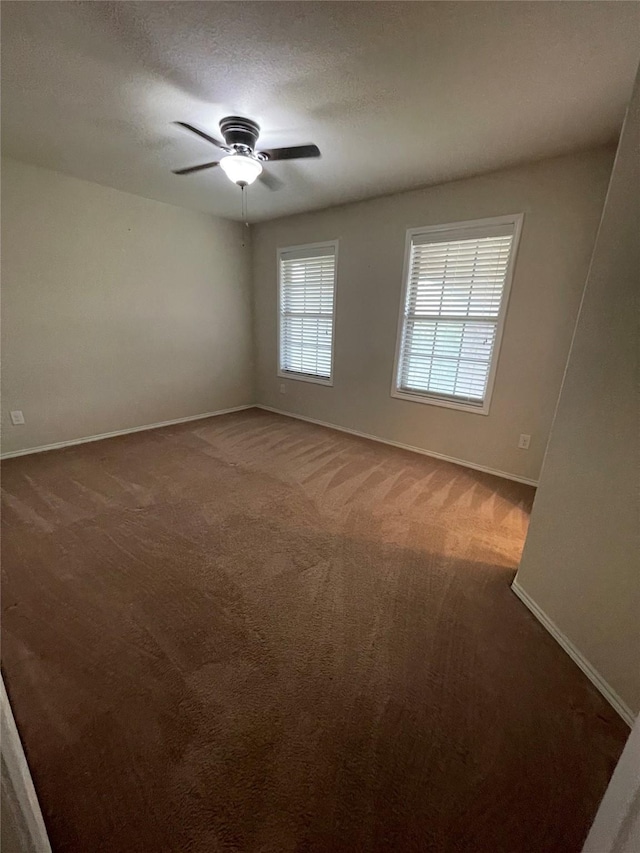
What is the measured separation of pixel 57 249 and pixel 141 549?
2.92m

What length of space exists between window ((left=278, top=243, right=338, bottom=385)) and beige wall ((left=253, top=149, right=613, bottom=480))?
130mm

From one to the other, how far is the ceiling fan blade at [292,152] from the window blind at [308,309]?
1764 millimetres

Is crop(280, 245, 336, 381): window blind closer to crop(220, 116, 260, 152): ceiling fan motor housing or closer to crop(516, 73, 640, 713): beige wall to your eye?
crop(220, 116, 260, 152): ceiling fan motor housing

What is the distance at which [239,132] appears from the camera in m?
1.99

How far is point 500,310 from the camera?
2754mm

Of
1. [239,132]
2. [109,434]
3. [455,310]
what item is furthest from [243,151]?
[109,434]

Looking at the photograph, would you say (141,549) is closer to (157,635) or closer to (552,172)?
(157,635)

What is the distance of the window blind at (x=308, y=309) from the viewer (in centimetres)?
384

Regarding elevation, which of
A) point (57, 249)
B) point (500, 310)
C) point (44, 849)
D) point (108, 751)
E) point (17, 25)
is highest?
point (17, 25)

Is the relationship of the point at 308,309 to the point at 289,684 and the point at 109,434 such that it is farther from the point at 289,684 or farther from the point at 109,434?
the point at 289,684

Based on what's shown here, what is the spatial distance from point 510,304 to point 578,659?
8.10 feet

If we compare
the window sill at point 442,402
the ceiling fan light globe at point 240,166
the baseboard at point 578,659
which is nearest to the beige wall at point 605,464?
the baseboard at point 578,659

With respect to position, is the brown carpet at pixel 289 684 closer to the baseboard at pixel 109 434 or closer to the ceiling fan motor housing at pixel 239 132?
the baseboard at pixel 109 434

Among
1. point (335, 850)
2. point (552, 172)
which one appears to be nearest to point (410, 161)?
point (552, 172)
